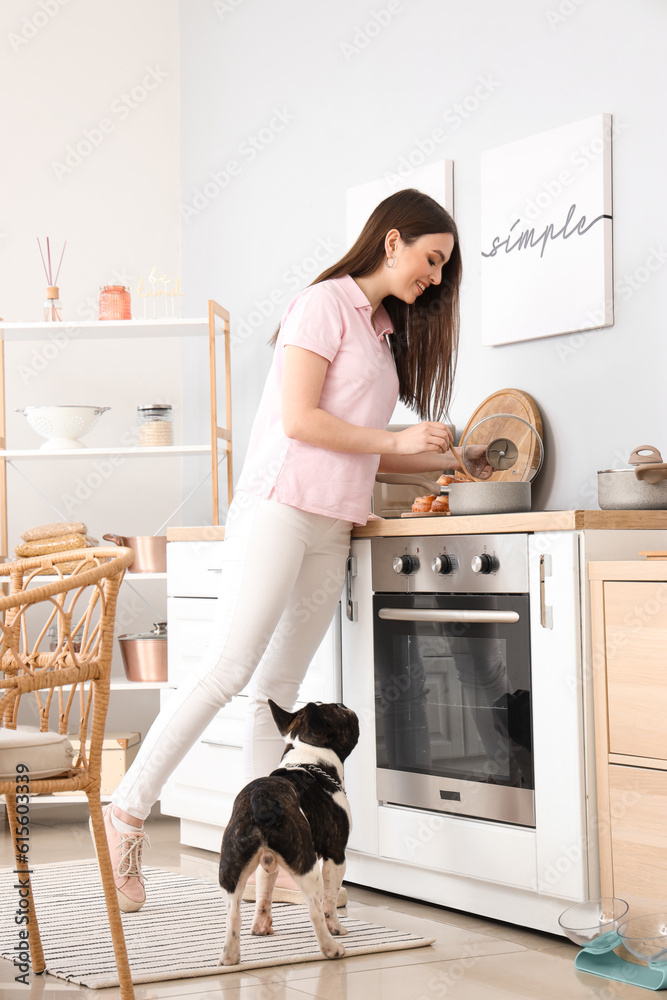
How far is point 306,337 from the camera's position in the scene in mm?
2264

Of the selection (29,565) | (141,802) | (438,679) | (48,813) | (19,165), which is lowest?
(48,813)

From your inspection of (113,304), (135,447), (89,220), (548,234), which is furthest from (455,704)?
(89,220)

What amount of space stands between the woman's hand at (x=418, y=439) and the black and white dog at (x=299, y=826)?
0.54m

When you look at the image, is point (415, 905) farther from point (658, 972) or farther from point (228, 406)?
point (228, 406)

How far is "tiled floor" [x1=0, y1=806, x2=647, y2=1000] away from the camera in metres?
1.84

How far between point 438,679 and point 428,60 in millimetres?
1895

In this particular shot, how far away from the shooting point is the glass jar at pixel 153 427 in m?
3.70

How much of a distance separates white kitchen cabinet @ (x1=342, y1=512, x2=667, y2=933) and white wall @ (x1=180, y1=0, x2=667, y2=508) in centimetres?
58

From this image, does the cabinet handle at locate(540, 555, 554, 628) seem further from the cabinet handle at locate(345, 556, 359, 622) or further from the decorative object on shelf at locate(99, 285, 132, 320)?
the decorative object on shelf at locate(99, 285, 132, 320)

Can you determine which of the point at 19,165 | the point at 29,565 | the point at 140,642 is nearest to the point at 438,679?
the point at 29,565

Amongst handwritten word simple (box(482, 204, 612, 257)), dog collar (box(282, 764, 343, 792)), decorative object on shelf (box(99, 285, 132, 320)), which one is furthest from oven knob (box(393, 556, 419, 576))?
decorative object on shelf (box(99, 285, 132, 320))

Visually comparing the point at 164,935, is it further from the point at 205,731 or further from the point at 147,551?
the point at 147,551

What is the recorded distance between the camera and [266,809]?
6.17ft

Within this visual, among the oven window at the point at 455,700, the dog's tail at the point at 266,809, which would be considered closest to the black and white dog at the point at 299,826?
the dog's tail at the point at 266,809
